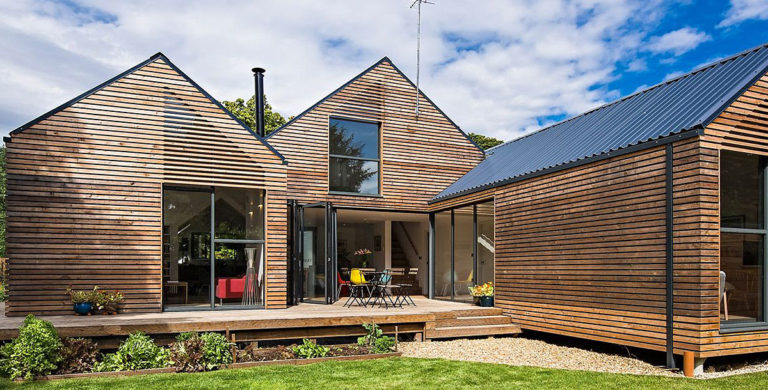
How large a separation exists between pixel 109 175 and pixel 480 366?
22.7 ft

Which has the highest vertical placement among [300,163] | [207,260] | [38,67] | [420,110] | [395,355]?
[38,67]

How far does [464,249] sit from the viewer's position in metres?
12.6

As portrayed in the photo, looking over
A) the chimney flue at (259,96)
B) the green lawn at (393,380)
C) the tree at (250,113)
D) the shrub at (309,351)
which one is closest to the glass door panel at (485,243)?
the green lawn at (393,380)

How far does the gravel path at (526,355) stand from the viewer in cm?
721

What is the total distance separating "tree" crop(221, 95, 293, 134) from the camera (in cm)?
2580

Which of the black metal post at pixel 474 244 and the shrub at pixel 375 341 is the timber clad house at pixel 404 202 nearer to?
the black metal post at pixel 474 244

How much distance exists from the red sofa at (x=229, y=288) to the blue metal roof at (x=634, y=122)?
16.4 ft

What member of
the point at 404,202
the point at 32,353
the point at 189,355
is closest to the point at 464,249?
the point at 404,202

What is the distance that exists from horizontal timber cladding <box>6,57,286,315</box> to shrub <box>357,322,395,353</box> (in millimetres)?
2755

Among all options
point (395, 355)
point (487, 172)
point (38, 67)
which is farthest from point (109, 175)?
point (38, 67)

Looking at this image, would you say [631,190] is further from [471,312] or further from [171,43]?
[171,43]

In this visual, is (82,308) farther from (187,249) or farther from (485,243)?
(485,243)

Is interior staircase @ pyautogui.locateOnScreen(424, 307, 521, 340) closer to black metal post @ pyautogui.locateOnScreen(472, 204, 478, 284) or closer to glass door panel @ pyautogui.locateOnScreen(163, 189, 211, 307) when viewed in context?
black metal post @ pyautogui.locateOnScreen(472, 204, 478, 284)

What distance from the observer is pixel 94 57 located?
17.5 meters
